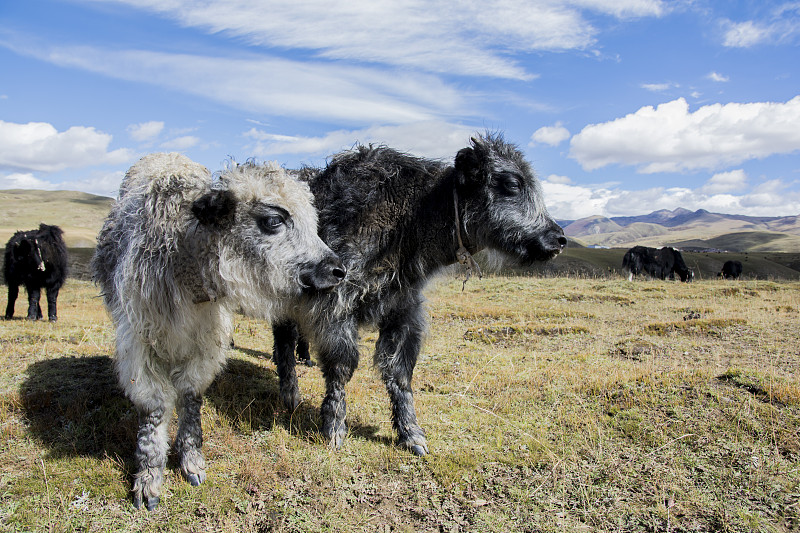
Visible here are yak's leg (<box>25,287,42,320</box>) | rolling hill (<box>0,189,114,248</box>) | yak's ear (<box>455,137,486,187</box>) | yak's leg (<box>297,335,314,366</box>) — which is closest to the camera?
yak's ear (<box>455,137,486,187</box>)

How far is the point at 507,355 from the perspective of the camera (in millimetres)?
9367

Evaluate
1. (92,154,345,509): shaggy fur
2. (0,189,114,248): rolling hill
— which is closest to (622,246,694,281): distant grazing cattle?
(92,154,345,509): shaggy fur

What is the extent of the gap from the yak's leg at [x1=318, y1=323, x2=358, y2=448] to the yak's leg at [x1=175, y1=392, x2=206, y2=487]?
130 centimetres

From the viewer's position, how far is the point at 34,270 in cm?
1369

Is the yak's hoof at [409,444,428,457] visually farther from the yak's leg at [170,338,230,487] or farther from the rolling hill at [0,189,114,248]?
the rolling hill at [0,189,114,248]

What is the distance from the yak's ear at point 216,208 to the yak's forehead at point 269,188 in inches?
3.9

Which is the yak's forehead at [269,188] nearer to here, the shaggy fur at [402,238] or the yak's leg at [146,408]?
the shaggy fur at [402,238]

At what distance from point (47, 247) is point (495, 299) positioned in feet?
45.6

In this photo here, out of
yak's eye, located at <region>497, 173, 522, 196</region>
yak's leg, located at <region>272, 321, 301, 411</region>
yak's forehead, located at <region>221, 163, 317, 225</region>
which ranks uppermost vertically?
yak's eye, located at <region>497, 173, 522, 196</region>

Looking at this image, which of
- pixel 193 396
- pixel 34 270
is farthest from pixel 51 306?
pixel 193 396

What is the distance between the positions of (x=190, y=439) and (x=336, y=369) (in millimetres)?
1567

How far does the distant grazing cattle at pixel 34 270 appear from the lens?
1350 cm

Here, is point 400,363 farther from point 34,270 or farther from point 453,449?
point 34,270

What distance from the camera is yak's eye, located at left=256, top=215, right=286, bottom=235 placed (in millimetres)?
4434
